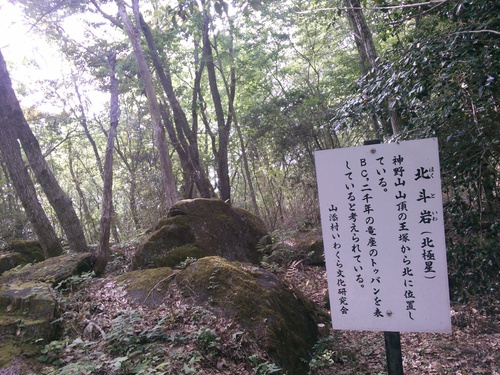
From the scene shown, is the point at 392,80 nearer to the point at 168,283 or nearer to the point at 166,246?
the point at 168,283

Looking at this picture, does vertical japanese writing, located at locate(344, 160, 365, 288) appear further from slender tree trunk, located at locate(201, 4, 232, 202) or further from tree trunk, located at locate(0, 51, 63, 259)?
slender tree trunk, located at locate(201, 4, 232, 202)

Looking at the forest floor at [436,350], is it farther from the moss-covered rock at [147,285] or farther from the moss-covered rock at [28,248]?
the moss-covered rock at [28,248]

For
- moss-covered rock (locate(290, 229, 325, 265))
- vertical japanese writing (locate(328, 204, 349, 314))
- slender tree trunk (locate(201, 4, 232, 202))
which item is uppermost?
slender tree trunk (locate(201, 4, 232, 202))

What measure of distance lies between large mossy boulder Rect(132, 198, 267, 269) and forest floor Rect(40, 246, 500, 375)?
104 centimetres

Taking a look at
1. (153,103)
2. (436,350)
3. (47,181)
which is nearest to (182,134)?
(153,103)

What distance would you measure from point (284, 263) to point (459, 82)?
511 centimetres

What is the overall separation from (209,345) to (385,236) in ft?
7.06

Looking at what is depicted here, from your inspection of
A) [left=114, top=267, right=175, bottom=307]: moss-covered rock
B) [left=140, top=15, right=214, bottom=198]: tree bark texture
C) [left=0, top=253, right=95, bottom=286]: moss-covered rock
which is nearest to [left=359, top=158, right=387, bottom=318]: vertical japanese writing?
[left=114, top=267, right=175, bottom=307]: moss-covered rock

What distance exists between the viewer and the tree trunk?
7.76 m

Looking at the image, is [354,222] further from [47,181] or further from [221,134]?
[221,134]

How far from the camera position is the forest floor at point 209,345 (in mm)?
3306

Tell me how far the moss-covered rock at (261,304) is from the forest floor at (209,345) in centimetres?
17

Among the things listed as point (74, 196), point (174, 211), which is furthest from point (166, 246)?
point (74, 196)

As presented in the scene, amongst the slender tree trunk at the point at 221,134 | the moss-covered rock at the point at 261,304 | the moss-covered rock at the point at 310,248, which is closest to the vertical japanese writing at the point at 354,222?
the moss-covered rock at the point at 261,304
